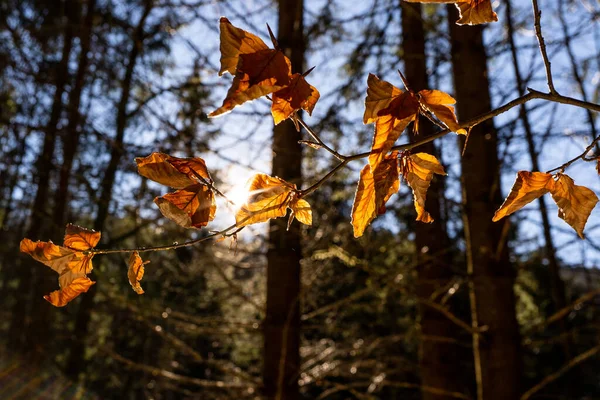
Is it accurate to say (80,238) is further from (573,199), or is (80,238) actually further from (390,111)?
(573,199)

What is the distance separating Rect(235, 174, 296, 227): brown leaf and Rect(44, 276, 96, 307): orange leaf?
0.26 metres

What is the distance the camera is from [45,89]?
31.6ft

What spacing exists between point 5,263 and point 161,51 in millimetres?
5745

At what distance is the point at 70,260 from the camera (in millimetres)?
762

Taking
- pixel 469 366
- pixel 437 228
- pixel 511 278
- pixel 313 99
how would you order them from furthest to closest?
pixel 469 366, pixel 437 228, pixel 511 278, pixel 313 99

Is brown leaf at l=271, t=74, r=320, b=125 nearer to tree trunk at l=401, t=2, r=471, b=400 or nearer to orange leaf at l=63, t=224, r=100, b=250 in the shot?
orange leaf at l=63, t=224, r=100, b=250

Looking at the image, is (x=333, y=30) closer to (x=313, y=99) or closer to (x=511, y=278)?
(x=511, y=278)

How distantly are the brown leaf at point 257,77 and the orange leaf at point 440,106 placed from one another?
0.18 meters

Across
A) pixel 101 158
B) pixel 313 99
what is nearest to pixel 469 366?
pixel 313 99

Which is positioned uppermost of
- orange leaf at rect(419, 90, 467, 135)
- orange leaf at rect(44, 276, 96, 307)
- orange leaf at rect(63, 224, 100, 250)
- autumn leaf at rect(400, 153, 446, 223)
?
orange leaf at rect(419, 90, 467, 135)

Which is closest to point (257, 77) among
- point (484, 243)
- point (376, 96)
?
point (376, 96)

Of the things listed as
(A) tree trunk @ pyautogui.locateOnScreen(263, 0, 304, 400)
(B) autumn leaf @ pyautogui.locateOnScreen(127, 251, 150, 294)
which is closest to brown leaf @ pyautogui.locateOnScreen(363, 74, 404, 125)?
(B) autumn leaf @ pyautogui.locateOnScreen(127, 251, 150, 294)

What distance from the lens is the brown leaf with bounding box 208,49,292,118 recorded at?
58cm

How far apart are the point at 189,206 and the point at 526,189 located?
1.58ft
